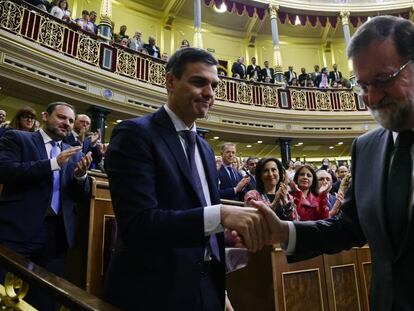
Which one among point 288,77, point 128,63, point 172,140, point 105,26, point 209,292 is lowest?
point 209,292

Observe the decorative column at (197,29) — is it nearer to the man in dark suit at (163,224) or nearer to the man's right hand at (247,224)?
the man in dark suit at (163,224)

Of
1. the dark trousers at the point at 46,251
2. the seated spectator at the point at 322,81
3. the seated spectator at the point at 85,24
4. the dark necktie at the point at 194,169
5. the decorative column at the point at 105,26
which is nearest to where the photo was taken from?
the dark necktie at the point at 194,169

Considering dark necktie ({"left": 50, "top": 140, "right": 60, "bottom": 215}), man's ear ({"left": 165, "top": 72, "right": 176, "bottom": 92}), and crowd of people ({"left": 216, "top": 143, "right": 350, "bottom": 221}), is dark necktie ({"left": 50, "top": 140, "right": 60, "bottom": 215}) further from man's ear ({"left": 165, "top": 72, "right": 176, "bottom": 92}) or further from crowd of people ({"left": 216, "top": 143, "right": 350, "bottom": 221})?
crowd of people ({"left": 216, "top": 143, "right": 350, "bottom": 221})

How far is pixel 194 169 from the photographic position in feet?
4.22

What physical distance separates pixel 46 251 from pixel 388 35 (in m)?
1.96

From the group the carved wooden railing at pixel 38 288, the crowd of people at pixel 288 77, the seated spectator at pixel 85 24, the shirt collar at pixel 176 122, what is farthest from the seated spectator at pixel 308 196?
the crowd of people at pixel 288 77

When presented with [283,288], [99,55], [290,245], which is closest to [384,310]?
[290,245]

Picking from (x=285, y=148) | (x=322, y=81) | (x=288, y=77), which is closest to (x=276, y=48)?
(x=288, y=77)

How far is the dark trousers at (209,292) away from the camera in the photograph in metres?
1.13

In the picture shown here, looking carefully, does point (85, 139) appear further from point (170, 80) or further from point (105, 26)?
point (105, 26)

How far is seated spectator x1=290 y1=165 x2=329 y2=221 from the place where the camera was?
3148 millimetres

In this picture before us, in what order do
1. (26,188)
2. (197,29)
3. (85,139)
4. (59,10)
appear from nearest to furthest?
(26,188) < (85,139) < (59,10) < (197,29)

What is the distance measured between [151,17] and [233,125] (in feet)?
16.6

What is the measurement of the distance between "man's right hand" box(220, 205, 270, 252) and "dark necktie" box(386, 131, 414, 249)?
14.5 inches
